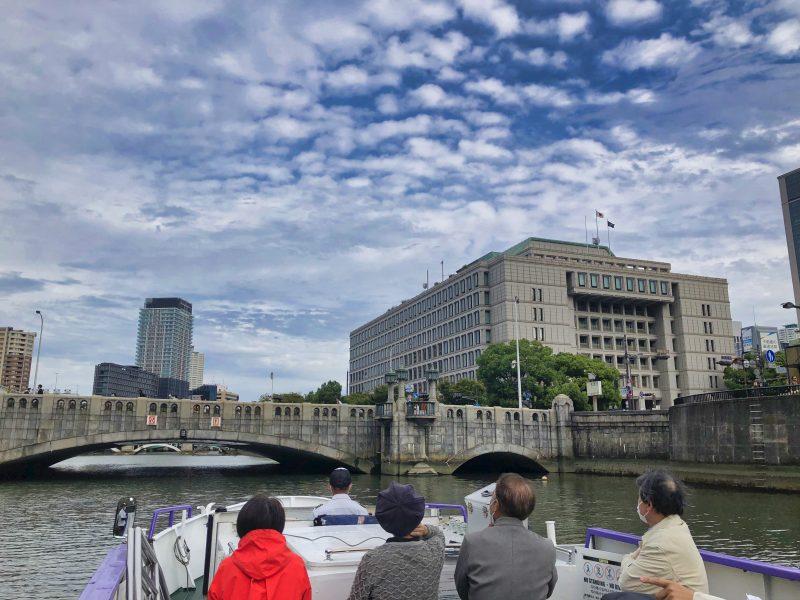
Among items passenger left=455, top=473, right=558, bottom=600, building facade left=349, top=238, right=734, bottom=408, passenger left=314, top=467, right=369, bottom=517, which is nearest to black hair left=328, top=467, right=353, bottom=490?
passenger left=314, top=467, right=369, bottom=517

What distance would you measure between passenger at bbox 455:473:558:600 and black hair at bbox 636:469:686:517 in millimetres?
960

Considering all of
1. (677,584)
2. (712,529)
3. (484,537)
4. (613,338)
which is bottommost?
(712,529)

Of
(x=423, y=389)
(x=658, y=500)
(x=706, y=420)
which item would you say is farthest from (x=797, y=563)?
(x=423, y=389)

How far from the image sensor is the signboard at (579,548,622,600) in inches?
256

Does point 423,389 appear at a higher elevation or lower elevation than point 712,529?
higher

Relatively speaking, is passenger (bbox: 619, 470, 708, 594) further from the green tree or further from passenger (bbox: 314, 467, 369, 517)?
the green tree

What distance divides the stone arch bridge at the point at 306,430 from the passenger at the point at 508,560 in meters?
40.9

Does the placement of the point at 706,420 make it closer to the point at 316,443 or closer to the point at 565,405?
the point at 565,405

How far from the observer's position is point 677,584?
14.5ft

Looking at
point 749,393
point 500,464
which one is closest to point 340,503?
point 749,393

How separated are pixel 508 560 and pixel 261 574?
5.75 ft

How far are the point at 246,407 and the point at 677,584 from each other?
4232 centimetres

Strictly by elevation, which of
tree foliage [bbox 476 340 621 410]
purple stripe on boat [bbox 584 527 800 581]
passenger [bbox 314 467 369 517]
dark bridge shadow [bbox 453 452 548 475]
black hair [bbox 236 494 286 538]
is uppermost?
tree foliage [bbox 476 340 621 410]

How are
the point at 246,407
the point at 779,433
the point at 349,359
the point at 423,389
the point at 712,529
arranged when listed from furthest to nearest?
the point at 349,359, the point at 423,389, the point at 246,407, the point at 779,433, the point at 712,529
